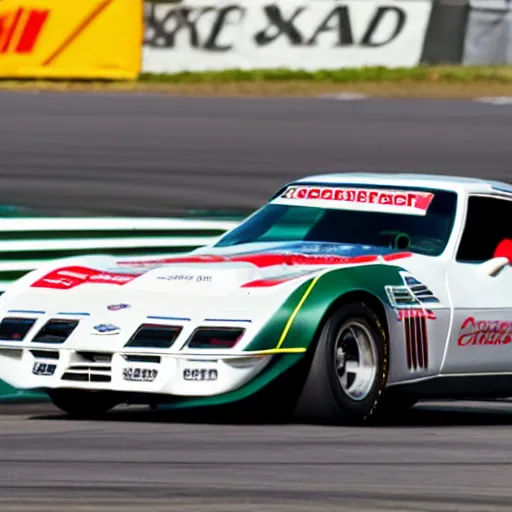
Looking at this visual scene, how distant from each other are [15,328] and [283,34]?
18685 millimetres

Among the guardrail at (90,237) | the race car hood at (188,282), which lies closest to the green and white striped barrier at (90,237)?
the guardrail at (90,237)

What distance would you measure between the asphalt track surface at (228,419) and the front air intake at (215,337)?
13.2 inches

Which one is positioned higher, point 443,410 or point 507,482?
point 507,482

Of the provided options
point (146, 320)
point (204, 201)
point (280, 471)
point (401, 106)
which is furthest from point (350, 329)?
point (401, 106)

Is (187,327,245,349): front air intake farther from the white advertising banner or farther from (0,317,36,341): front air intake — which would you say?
the white advertising banner

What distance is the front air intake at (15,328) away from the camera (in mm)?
7582

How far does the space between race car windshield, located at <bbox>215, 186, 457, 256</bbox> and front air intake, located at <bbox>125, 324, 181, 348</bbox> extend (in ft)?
3.97

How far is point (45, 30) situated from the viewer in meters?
23.8

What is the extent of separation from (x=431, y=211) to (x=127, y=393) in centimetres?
177

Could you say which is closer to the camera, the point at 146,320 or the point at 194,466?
the point at 194,466

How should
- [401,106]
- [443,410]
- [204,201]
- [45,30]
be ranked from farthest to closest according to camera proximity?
[45,30]
[401,106]
[204,201]
[443,410]

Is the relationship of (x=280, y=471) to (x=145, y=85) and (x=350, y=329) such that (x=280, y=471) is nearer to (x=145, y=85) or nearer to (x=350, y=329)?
(x=350, y=329)

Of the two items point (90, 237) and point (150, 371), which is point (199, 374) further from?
point (90, 237)

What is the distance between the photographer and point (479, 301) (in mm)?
8070
